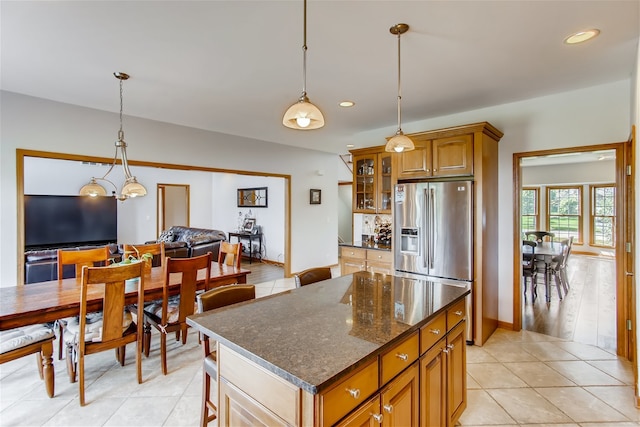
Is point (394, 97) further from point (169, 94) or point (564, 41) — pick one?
point (169, 94)

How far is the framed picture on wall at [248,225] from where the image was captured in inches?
334

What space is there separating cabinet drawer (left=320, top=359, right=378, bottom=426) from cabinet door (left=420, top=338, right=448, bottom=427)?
1.49 feet

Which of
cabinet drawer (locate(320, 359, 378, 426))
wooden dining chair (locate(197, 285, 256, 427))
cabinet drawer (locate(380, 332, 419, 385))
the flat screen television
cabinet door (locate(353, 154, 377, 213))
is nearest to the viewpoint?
cabinet drawer (locate(320, 359, 378, 426))

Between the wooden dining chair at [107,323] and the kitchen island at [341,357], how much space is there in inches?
46.1

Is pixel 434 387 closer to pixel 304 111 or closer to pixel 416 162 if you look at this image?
pixel 304 111

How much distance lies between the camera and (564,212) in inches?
359

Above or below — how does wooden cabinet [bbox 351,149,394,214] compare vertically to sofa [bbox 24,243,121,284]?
above

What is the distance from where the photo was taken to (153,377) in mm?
2686

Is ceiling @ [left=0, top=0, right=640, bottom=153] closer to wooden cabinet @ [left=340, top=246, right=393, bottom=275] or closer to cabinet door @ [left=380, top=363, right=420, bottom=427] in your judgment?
wooden cabinet @ [left=340, top=246, right=393, bottom=275]

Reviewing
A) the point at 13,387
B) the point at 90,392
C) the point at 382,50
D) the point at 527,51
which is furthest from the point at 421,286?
the point at 13,387

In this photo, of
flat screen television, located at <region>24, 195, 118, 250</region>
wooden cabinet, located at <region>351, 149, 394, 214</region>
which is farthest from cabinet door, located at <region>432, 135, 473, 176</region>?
flat screen television, located at <region>24, 195, 118, 250</region>

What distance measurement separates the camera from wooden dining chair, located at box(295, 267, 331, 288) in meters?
2.33

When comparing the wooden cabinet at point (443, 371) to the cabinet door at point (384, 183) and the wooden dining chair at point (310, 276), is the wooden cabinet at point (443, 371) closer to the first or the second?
the wooden dining chair at point (310, 276)

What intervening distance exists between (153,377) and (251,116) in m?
3.14
